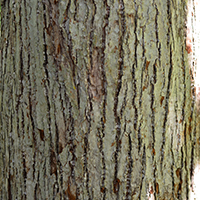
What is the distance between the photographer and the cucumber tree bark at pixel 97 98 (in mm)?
1038

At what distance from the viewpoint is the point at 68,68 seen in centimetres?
106

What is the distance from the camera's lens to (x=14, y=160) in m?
1.16

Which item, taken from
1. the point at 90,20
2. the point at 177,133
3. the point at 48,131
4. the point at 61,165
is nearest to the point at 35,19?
the point at 90,20

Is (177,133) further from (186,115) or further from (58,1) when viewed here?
(58,1)

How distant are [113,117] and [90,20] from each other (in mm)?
441

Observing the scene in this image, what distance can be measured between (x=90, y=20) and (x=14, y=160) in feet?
2.52

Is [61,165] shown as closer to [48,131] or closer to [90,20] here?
[48,131]

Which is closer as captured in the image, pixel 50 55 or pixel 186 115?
pixel 50 55

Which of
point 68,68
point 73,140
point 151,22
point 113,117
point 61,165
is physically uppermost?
point 151,22

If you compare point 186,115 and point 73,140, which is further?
point 186,115

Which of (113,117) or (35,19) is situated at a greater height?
(35,19)

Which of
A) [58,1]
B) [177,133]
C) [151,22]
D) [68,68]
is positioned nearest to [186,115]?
[177,133]

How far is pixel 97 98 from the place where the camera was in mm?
1049

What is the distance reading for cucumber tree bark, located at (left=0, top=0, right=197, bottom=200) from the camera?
3.41 feet
